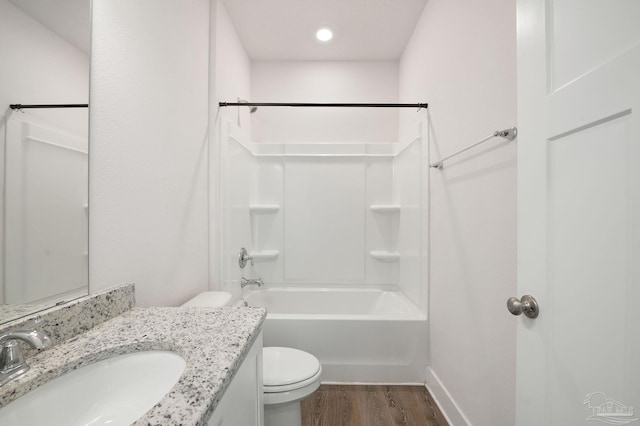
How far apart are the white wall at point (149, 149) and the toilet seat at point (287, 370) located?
0.59 meters

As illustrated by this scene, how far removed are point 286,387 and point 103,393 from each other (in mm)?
794

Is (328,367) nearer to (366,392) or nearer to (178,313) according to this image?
(366,392)

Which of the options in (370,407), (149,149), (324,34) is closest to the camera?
(149,149)

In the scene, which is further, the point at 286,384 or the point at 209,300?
the point at 209,300

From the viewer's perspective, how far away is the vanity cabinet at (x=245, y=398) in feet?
2.03

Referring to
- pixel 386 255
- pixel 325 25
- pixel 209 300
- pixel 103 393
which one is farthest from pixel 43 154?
pixel 386 255

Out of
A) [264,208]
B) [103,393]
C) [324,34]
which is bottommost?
[103,393]

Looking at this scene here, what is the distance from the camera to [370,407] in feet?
5.44

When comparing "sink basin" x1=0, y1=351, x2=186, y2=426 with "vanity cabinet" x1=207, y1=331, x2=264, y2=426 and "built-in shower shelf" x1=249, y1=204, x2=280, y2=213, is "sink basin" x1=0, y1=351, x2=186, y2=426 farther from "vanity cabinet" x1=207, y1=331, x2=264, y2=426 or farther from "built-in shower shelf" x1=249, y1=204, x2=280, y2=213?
"built-in shower shelf" x1=249, y1=204, x2=280, y2=213

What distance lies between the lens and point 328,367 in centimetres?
189

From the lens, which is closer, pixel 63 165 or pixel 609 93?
pixel 609 93

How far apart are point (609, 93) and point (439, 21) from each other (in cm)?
166

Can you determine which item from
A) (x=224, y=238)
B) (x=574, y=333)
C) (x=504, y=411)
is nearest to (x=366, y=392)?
(x=504, y=411)

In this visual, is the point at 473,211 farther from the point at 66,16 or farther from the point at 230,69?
the point at 230,69
